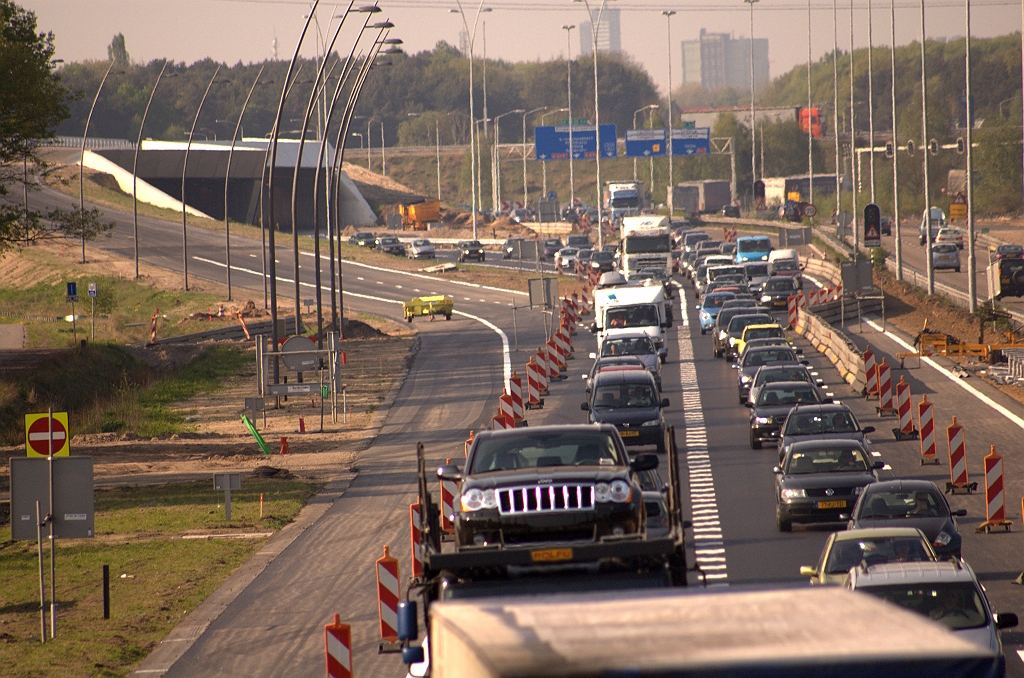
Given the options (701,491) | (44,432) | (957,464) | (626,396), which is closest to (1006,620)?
(44,432)

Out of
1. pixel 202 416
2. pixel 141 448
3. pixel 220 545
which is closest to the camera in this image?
pixel 220 545

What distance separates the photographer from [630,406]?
2961cm

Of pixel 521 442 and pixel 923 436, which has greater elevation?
pixel 521 442

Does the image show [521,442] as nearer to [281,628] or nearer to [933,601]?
[933,601]

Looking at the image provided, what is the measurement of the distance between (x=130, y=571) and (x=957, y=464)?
14135mm

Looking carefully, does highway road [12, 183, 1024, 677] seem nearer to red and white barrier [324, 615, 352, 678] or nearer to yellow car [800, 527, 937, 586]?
yellow car [800, 527, 937, 586]

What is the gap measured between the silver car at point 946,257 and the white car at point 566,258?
22.5 m

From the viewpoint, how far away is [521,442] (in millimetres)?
11852

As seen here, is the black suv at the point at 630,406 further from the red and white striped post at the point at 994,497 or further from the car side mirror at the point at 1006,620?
the car side mirror at the point at 1006,620

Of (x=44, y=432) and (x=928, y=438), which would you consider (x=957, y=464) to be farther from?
(x=44, y=432)

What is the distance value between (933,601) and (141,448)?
83.4 ft

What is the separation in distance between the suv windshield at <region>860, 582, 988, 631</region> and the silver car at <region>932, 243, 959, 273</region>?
67.8 meters

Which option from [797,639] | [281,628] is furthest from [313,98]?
[797,639]

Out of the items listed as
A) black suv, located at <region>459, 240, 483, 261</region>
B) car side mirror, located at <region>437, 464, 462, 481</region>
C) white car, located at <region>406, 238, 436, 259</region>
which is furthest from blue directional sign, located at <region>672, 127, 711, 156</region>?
car side mirror, located at <region>437, 464, 462, 481</region>
